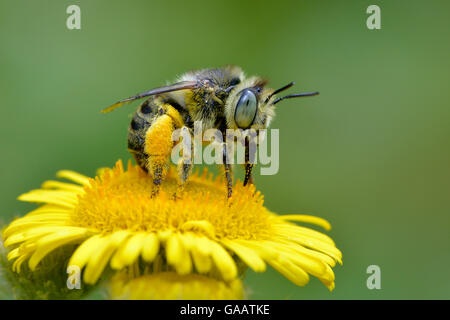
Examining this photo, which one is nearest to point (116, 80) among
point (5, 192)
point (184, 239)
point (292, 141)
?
point (5, 192)

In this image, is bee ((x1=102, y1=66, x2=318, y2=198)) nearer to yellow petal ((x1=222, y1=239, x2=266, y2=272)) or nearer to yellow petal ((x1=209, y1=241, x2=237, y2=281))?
yellow petal ((x1=222, y1=239, x2=266, y2=272))

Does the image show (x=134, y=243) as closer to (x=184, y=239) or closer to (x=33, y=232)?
(x=184, y=239)

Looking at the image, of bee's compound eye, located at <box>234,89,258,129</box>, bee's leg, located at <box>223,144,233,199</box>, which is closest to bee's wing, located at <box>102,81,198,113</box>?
bee's compound eye, located at <box>234,89,258,129</box>

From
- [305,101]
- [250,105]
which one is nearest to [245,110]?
[250,105]

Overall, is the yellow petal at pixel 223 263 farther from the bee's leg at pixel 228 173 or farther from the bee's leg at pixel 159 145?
the bee's leg at pixel 159 145

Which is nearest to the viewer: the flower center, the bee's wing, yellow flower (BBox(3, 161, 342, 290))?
yellow flower (BBox(3, 161, 342, 290))

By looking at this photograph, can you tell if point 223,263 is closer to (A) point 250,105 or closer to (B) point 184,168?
(B) point 184,168

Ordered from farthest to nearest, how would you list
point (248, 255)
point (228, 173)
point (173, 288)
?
point (228, 173)
point (248, 255)
point (173, 288)
